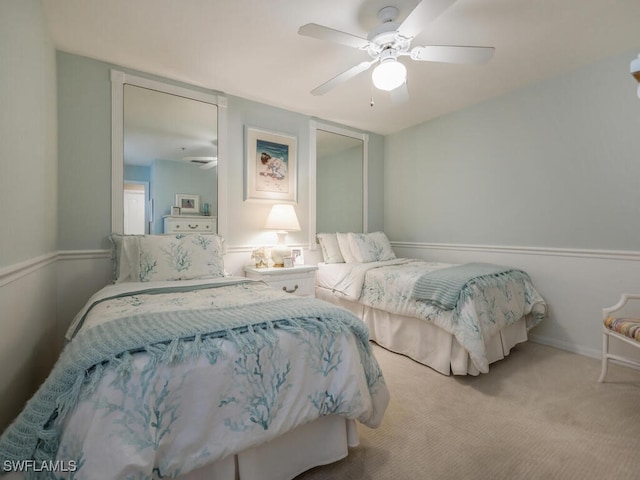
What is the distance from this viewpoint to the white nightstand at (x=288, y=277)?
2.76m

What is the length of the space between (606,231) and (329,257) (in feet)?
8.18

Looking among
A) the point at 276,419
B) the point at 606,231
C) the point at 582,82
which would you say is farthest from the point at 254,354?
the point at 582,82

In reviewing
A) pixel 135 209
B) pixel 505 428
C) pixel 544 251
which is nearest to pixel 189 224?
pixel 135 209

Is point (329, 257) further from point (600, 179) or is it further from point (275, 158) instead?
point (600, 179)

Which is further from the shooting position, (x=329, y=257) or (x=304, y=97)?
(x=329, y=257)

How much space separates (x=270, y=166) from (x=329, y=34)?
1700 mm

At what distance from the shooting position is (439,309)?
2219mm

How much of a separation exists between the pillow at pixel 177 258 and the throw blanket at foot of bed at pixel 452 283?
1.61 m

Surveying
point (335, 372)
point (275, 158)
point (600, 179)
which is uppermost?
point (275, 158)

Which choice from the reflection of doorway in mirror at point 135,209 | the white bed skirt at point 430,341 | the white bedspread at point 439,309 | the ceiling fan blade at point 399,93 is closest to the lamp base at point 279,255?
the white bedspread at point 439,309

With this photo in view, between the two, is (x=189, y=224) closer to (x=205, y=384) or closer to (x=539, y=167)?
(x=205, y=384)

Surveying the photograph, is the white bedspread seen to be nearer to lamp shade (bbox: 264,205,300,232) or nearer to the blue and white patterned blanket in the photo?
lamp shade (bbox: 264,205,300,232)

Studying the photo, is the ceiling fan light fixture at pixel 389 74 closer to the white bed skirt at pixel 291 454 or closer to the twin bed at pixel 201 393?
the twin bed at pixel 201 393

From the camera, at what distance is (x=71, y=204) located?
Result: 2301 mm
